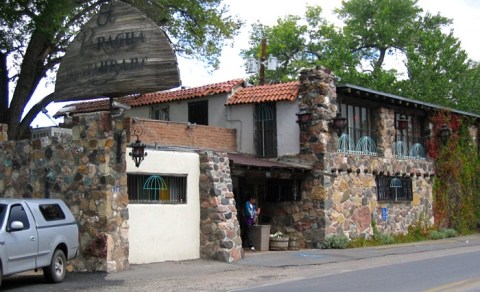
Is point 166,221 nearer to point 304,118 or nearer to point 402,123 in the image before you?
point 304,118

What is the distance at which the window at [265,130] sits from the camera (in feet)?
81.4

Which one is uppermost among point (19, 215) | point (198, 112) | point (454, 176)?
point (198, 112)

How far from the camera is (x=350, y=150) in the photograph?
25516mm

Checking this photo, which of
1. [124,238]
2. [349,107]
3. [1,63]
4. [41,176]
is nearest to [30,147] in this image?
[41,176]

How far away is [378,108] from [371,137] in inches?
45.6

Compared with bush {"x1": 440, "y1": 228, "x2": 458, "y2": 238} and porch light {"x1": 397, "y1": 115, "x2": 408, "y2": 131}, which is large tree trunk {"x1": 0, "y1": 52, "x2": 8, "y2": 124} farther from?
bush {"x1": 440, "y1": 228, "x2": 458, "y2": 238}

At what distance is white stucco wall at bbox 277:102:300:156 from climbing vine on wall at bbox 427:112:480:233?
27.4 feet

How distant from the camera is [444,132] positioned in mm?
29625

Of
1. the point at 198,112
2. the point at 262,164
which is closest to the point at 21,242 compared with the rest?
the point at 262,164

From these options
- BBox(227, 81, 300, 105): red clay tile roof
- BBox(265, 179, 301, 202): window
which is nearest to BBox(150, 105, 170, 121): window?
BBox(227, 81, 300, 105): red clay tile roof

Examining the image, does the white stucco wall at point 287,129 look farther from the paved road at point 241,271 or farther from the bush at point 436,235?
the bush at point 436,235

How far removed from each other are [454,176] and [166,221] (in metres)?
16.4

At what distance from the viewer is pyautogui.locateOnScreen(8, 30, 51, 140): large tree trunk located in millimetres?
23328

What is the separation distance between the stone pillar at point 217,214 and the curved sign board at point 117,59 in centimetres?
385
